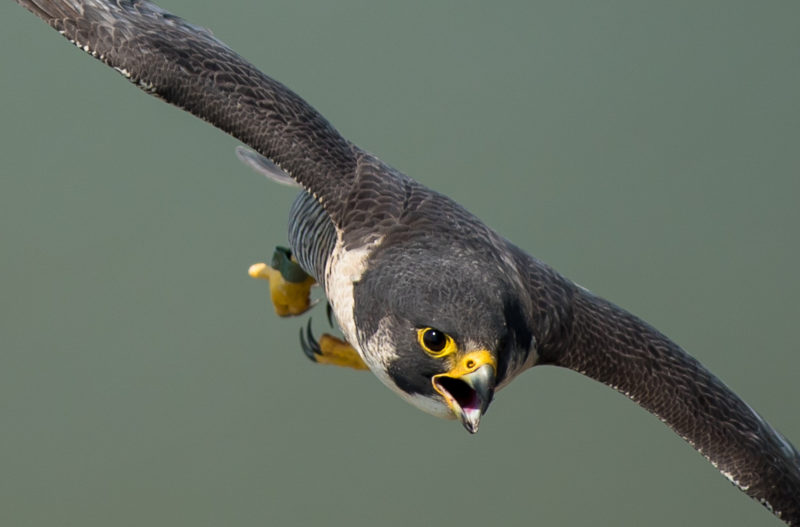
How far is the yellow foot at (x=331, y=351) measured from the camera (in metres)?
5.12

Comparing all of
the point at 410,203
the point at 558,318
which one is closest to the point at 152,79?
the point at 410,203

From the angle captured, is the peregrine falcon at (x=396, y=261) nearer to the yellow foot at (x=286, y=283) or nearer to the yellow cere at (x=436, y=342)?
the yellow cere at (x=436, y=342)

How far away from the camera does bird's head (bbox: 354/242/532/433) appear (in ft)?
11.8

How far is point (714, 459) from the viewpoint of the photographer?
4.39m

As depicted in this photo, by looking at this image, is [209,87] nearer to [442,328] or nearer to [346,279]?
[346,279]

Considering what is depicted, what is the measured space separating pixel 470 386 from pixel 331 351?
1.58 metres

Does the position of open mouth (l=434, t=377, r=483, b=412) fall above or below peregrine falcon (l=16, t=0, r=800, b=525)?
below

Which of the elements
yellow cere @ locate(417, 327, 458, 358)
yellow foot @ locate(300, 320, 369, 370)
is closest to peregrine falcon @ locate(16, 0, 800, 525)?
yellow cere @ locate(417, 327, 458, 358)

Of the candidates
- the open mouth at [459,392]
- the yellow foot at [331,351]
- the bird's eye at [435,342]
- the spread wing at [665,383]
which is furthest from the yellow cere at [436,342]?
the yellow foot at [331,351]

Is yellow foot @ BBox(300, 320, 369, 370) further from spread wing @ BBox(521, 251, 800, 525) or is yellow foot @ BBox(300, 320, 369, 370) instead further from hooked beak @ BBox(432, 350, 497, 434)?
hooked beak @ BBox(432, 350, 497, 434)

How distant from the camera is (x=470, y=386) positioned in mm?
3625

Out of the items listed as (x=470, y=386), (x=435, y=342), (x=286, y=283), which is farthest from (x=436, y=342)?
(x=286, y=283)

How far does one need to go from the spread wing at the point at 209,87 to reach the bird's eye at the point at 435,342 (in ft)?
2.55

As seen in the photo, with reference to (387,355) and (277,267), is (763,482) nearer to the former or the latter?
(387,355)
